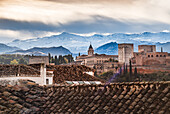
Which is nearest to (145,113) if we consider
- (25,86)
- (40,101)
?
(40,101)

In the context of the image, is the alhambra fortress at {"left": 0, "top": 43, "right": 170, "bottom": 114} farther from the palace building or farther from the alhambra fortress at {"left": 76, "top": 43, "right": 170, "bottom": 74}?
the palace building

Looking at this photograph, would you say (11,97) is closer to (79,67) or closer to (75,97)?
(75,97)

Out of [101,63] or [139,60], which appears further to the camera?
[101,63]

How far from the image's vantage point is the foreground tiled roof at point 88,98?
23.6 ft

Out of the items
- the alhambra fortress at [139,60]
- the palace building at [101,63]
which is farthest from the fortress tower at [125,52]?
the palace building at [101,63]

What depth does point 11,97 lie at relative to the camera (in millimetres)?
9031

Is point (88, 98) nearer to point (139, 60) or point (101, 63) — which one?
point (139, 60)

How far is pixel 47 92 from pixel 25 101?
0.71 meters

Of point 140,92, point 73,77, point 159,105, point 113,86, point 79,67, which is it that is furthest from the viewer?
point 79,67

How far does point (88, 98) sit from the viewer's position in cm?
841

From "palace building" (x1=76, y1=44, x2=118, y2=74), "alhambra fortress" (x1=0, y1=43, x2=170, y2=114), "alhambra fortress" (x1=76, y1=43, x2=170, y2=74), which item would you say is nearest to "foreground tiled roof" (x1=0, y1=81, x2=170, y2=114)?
"alhambra fortress" (x1=0, y1=43, x2=170, y2=114)

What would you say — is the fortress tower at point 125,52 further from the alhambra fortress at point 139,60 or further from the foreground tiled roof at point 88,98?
the foreground tiled roof at point 88,98

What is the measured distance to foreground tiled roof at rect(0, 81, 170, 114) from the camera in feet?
23.6

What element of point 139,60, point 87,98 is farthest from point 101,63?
point 87,98
